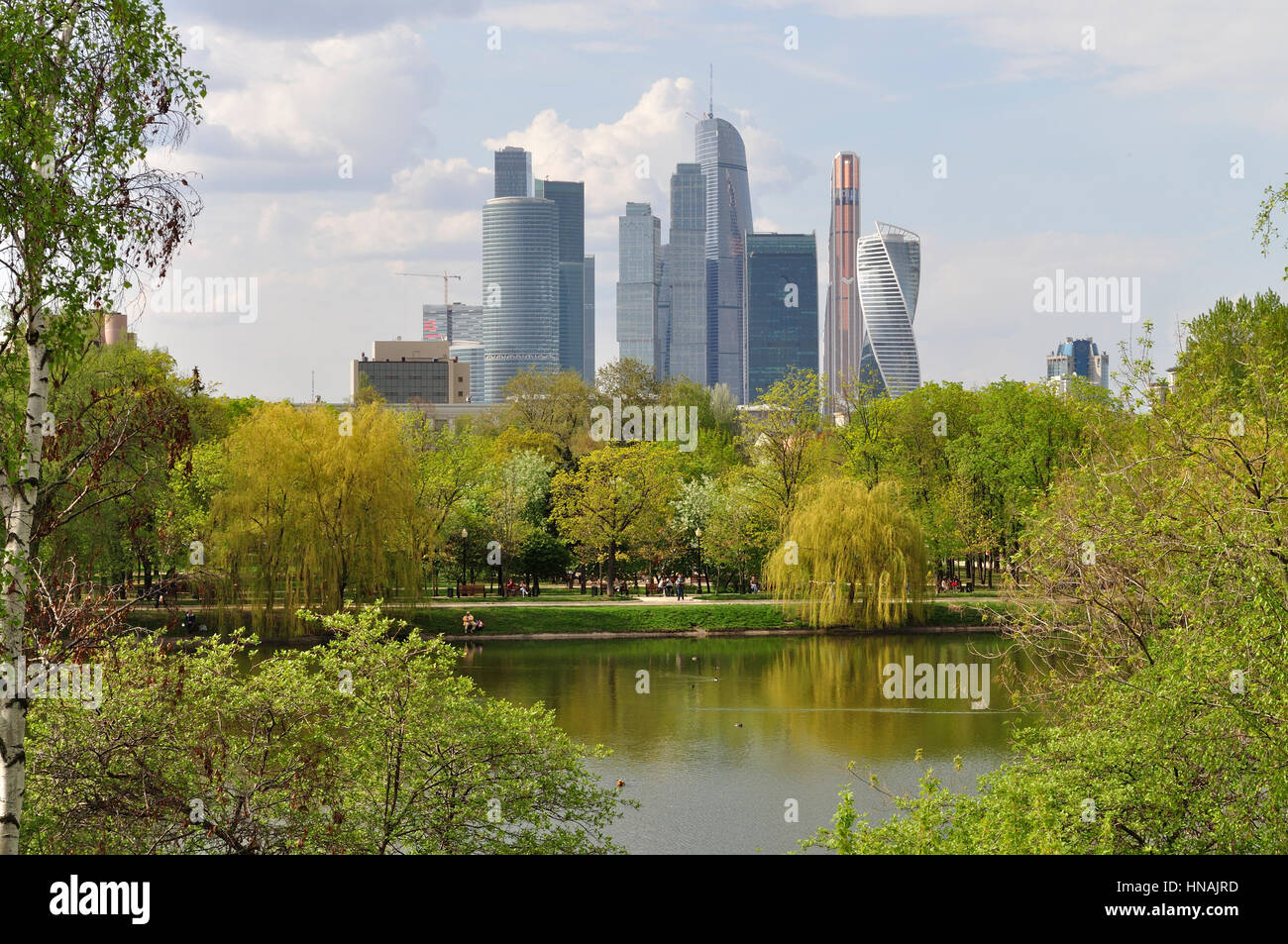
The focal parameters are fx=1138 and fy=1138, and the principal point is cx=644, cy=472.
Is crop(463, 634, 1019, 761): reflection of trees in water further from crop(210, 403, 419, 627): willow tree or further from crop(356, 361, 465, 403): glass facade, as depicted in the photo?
crop(356, 361, 465, 403): glass facade

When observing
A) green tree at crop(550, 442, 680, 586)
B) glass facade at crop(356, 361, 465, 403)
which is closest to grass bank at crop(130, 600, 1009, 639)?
green tree at crop(550, 442, 680, 586)

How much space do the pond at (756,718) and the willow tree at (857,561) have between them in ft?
4.79

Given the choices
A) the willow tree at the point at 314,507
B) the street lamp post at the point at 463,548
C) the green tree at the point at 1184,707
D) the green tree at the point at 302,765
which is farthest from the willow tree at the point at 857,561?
the green tree at the point at 302,765

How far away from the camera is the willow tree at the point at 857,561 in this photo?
148 feet

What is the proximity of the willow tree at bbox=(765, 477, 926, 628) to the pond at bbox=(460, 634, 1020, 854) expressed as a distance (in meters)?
1.46

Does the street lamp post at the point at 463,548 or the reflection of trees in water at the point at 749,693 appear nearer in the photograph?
the reflection of trees in water at the point at 749,693

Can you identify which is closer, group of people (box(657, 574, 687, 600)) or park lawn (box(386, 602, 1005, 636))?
park lawn (box(386, 602, 1005, 636))

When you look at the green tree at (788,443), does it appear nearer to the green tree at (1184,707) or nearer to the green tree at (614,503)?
the green tree at (614,503)

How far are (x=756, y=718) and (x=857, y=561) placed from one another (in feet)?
57.3

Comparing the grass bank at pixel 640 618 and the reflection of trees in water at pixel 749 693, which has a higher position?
the grass bank at pixel 640 618

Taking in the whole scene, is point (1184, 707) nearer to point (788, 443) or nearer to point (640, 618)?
point (640, 618)

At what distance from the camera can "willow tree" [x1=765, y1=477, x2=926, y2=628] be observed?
44969 millimetres

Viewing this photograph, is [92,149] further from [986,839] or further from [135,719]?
[986,839]
